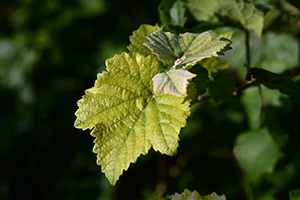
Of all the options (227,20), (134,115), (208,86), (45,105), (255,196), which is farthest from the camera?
(45,105)

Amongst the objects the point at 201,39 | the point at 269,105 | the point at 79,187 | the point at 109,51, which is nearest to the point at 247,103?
the point at 269,105

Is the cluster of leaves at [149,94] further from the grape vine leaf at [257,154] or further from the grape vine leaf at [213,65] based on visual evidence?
the grape vine leaf at [257,154]

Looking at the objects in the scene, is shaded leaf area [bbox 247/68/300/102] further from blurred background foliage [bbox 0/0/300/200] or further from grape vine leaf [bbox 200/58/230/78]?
blurred background foliage [bbox 0/0/300/200]

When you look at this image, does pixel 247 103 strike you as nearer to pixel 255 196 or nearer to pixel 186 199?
pixel 255 196

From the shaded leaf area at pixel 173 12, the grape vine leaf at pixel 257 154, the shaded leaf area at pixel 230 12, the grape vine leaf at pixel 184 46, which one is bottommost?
the grape vine leaf at pixel 257 154

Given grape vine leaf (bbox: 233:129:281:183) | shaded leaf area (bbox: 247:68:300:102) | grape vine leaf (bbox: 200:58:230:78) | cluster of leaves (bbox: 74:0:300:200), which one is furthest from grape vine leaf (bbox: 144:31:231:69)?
grape vine leaf (bbox: 233:129:281:183)

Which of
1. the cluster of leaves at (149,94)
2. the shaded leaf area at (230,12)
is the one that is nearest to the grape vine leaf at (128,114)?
the cluster of leaves at (149,94)

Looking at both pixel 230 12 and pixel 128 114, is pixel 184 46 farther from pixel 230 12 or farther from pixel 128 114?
pixel 230 12
